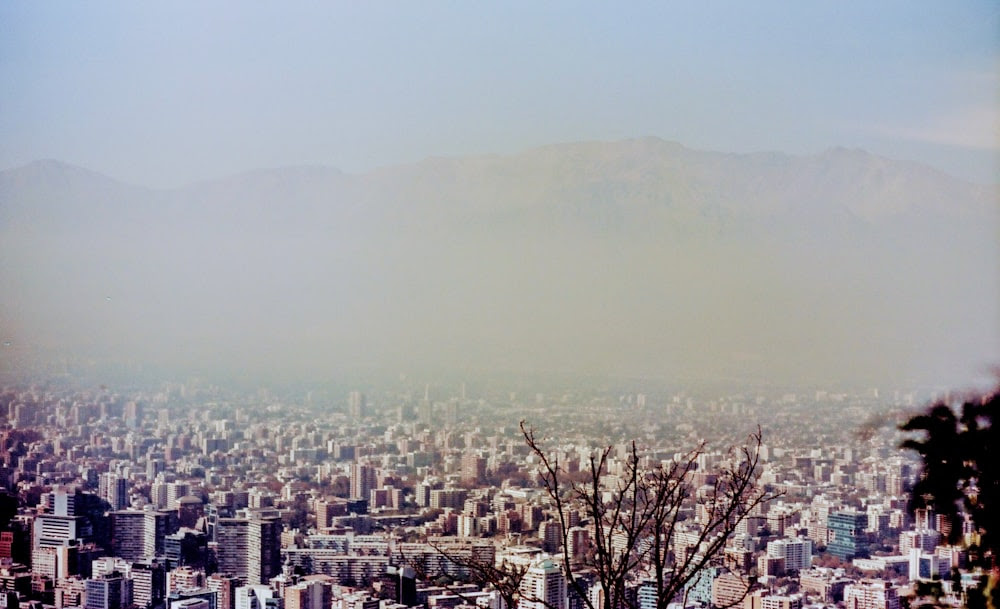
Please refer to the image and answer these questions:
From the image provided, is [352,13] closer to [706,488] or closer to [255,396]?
[255,396]

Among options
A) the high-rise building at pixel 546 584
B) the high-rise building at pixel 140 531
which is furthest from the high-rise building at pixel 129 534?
the high-rise building at pixel 546 584

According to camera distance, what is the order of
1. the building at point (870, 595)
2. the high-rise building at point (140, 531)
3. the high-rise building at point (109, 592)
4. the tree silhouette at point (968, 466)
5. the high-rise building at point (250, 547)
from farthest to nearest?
1. the high-rise building at point (140, 531)
2. the high-rise building at point (250, 547)
3. the high-rise building at point (109, 592)
4. the building at point (870, 595)
5. the tree silhouette at point (968, 466)

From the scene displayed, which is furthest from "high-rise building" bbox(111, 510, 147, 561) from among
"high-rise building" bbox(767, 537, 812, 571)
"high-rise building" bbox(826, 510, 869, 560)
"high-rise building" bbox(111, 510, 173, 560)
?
"high-rise building" bbox(826, 510, 869, 560)

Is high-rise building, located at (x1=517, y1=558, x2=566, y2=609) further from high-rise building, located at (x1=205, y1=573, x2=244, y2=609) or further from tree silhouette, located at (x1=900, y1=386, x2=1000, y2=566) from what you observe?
high-rise building, located at (x1=205, y1=573, x2=244, y2=609)

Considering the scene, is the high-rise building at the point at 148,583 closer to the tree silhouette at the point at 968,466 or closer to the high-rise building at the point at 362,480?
the high-rise building at the point at 362,480

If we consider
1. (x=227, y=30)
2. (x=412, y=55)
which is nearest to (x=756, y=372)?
(x=412, y=55)

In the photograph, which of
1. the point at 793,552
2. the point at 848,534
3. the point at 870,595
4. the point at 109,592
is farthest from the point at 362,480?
the point at 870,595

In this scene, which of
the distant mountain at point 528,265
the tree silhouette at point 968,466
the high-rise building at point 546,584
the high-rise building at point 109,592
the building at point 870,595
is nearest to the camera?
the tree silhouette at point 968,466

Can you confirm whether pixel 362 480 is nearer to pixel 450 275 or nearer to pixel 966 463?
pixel 450 275

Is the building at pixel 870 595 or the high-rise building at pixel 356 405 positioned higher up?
the high-rise building at pixel 356 405
